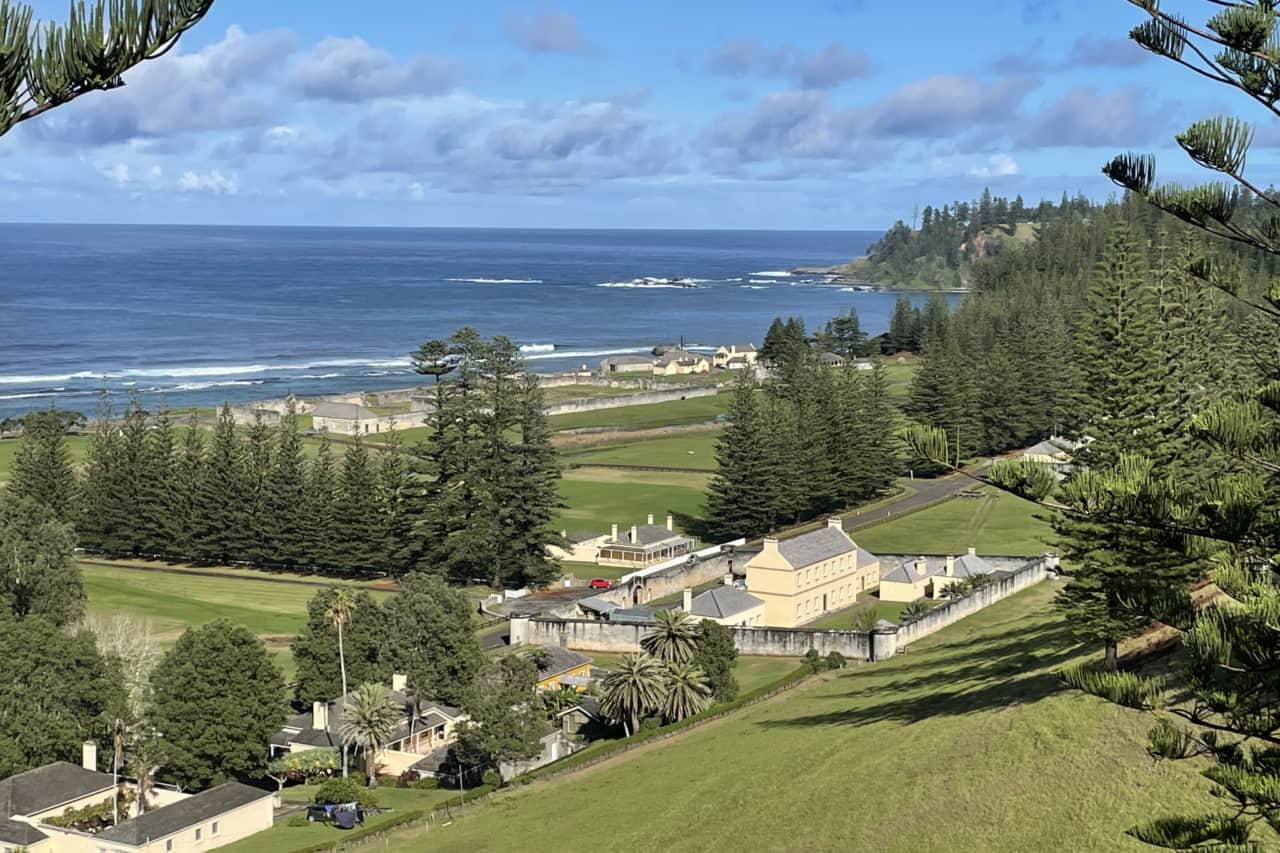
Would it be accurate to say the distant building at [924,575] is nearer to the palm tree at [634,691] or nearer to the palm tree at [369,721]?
the palm tree at [634,691]

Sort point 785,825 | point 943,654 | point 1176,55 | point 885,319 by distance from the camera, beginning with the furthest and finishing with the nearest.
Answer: point 885,319
point 943,654
point 785,825
point 1176,55

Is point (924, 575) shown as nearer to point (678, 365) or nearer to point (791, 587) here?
point (791, 587)

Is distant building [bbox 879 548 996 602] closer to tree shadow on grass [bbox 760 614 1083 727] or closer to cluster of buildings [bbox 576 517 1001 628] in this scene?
cluster of buildings [bbox 576 517 1001 628]

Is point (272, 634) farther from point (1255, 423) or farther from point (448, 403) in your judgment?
point (1255, 423)

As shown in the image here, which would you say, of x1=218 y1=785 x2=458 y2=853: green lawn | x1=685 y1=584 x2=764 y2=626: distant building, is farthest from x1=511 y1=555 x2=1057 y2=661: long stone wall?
x1=218 y1=785 x2=458 y2=853: green lawn

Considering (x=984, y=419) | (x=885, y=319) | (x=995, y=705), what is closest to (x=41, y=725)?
(x=995, y=705)

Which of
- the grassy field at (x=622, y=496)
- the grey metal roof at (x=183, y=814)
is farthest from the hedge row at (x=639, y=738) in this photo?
the grassy field at (x=622, y=496)
